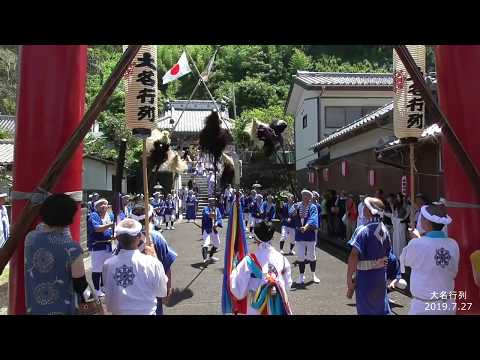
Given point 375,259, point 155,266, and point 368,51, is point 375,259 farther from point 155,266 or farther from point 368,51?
point 368,51

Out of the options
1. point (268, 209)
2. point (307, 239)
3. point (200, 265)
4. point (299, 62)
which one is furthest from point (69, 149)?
point (299, 62)

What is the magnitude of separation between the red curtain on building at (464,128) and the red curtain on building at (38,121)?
11.1ft

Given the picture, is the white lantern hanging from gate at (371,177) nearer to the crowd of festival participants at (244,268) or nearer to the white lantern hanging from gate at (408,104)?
the crowd of festival participants at (244,268)

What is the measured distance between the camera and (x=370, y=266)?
15.4ft

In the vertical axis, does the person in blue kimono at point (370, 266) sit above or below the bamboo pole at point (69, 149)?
below

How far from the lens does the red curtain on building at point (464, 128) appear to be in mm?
3904

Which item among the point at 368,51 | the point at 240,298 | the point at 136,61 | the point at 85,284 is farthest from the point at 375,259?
the point at 368,51

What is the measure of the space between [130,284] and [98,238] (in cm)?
490

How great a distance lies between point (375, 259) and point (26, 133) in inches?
143

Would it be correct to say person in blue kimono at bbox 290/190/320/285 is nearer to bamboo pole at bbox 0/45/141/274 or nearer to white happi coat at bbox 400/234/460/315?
white happi coat at bbox 400/234/460/315

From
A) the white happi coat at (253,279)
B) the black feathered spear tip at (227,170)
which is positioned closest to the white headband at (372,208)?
the white happi coat at (253,279)

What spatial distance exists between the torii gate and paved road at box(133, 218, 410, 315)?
3.16 meters

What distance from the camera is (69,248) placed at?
10.2 ft

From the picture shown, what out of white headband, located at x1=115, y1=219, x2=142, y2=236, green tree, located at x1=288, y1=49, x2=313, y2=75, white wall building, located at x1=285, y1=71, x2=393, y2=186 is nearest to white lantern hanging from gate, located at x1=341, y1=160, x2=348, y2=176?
white wall building, located at x1=285, y1=71, x2=393, y2=186
